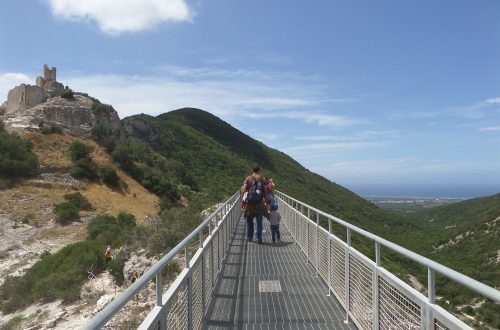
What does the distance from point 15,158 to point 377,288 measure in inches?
1656

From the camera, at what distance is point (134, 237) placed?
16.7 meters

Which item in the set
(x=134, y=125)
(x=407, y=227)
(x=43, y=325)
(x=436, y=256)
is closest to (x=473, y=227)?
(x=436, y=256)

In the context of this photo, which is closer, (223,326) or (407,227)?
(223,326)

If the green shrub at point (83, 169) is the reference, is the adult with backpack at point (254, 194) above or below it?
below

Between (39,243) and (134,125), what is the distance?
47929 mm

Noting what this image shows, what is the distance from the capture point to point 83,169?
44594mm

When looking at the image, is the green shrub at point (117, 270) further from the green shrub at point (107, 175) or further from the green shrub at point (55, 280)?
the green shrub at point (107, 175)

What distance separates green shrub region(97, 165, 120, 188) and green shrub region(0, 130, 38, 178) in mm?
6110

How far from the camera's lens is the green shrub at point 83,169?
1721 inches

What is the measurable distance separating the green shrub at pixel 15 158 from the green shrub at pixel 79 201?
6.22 meters

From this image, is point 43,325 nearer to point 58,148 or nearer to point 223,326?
point 223,326

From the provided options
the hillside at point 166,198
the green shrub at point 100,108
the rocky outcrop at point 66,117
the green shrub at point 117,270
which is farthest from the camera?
the green shrub at point 100,108

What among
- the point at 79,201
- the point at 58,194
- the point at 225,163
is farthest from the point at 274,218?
the point at 225,163

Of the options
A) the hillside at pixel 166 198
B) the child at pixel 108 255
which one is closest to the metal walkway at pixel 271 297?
the hillside at pixel 166 198
